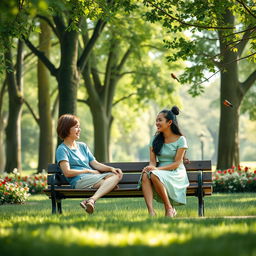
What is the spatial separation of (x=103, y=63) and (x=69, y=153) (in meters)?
22.6

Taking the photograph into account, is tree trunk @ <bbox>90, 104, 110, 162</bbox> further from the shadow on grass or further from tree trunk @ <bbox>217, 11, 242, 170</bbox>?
the shadow on grass

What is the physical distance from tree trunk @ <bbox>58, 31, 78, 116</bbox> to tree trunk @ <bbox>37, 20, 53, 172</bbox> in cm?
745

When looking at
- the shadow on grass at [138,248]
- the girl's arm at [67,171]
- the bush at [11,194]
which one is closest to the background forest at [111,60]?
the girl's arm at [67,171]

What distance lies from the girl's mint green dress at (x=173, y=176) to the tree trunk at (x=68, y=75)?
7205mm

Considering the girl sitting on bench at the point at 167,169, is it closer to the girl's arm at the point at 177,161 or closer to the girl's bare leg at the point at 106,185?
the girl's arm at the point at 177,161

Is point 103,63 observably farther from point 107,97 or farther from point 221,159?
point 221,159

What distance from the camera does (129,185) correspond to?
27.6 ft

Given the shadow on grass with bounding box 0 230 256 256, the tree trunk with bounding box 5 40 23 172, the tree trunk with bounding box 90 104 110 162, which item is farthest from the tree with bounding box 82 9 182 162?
the shadow on grass with bounding box 0 230 256 256

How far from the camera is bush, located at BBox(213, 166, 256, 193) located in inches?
599

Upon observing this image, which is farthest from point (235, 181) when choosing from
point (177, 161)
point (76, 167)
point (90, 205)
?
point (90, 205)

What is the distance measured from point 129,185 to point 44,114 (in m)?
15.1

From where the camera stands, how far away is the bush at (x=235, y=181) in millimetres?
15205

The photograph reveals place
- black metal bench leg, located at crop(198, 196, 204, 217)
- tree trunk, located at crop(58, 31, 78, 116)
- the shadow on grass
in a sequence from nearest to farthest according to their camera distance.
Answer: the shadow on grass → black metal bench leg, located at crop(198, 196, 204, 217) → tree trunk, located at crop(58, 31, 78, 116)

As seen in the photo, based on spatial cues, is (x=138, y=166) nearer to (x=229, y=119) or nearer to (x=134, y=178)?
(x=134, y=178)
